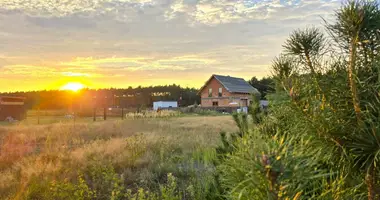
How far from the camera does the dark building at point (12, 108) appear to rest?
69.8 ft

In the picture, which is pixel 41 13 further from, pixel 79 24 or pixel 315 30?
pixel 315 30

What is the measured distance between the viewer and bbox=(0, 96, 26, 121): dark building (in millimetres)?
21281

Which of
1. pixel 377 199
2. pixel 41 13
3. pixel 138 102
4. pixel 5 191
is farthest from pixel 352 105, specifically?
pixel 138 102

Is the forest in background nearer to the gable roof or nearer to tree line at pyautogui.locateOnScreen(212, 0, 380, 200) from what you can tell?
the gable roof

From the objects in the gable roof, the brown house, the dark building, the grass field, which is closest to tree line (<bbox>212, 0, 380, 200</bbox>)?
the grass field

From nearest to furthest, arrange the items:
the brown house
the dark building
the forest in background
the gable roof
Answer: the dark building < the brown house < the gable roof < the forest in background

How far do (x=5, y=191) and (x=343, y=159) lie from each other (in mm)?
4554

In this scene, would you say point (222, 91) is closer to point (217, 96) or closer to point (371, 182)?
point (217, 96)

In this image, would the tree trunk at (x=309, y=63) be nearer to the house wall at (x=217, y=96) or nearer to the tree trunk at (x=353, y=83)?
the tree trunk at (x=353, y=83)

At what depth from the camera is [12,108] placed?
21.9 metres

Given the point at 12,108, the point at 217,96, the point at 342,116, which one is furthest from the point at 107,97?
the point at 342,116

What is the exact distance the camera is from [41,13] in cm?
841

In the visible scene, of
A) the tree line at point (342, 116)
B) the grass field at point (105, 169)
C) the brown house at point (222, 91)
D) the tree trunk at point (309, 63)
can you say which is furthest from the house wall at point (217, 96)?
the tree line at point (342, 116)

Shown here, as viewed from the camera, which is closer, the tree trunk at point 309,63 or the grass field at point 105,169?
the tree trunk at point 309,63
